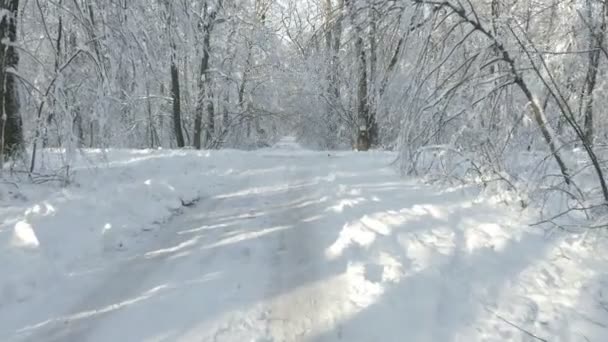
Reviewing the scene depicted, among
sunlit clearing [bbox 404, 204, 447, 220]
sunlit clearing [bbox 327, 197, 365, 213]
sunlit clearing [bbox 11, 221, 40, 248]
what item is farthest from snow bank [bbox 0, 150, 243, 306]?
sunlit clearing [bbox 404, 204, 447, 220]

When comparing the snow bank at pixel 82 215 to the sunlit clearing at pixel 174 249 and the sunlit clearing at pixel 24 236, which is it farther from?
the sunlit clearing at pixel 174 249

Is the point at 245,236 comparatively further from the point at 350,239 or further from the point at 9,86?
the point at 9,86

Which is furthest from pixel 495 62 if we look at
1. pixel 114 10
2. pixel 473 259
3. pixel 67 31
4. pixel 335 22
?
pixel 67 31

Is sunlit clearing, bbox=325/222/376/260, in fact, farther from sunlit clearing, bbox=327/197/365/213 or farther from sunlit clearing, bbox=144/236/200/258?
sunlit clearing, bbox=144/236/200/258

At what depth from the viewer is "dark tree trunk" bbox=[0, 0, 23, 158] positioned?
6039 mm

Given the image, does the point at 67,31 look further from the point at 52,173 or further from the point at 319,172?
the point at 319,172

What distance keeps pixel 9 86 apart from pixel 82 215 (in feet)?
8.63

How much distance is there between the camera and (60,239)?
15.2 ft

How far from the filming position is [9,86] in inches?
251

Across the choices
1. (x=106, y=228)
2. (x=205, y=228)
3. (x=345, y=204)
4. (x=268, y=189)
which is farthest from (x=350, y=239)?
(x=268, y=189)

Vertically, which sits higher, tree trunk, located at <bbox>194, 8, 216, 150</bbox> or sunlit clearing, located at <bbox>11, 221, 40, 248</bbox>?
tree trunk, located at <bbox>194, 8, 216, 150</bbox>

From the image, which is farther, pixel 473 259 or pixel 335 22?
pixel 335 22

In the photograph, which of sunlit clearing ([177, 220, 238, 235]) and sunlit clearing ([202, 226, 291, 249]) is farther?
sunlit clearing ([177, 220, 238, 235])

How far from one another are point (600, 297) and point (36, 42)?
9.66 metres
